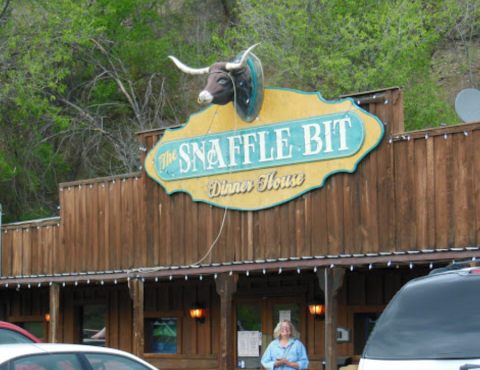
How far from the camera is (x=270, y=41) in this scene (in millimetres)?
23656

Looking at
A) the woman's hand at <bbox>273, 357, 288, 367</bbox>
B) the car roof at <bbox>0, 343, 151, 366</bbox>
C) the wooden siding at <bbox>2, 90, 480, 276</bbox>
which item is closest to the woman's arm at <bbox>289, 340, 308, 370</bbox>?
the woman's hand at <bbox>273, 357, 288, 367</bbox>

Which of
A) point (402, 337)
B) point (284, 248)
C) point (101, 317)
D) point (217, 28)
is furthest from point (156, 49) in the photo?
point (402, 337)

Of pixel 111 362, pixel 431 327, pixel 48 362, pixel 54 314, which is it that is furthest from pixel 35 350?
pixel 54 314

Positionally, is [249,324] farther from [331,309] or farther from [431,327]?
[431,327]

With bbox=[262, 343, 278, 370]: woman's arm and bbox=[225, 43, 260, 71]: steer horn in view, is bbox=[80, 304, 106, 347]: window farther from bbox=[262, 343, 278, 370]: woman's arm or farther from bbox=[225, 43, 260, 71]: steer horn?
bbox=[262, 343, 278, 370]: woman's arm

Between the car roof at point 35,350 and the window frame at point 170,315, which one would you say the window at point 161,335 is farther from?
the car roof at point 35,350

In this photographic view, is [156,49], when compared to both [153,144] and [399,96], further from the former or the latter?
[399,96]

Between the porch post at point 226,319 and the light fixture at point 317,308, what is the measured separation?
2.02m

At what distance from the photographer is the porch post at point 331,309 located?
13242mm

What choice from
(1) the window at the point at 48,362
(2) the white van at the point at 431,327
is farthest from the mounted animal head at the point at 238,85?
(2) the white van at the point at 431,327

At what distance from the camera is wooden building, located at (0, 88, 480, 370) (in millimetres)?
12961

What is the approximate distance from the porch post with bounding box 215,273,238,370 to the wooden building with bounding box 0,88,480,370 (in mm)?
20

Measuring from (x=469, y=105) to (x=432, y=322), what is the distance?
9200 millimetres

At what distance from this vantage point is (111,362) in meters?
6.86
